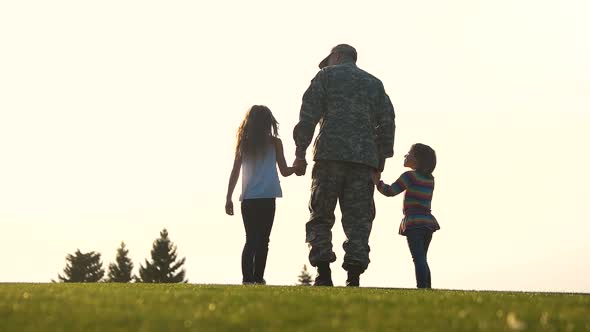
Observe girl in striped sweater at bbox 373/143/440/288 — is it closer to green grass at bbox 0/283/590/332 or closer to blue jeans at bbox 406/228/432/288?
blue jeans at bbox 406/228/432/288

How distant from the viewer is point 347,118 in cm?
1230

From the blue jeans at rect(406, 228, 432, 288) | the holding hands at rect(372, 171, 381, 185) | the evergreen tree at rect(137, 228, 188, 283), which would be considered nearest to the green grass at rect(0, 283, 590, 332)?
the blue jeans at rect(406, 228, 432, 288)

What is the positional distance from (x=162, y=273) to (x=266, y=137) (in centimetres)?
7738

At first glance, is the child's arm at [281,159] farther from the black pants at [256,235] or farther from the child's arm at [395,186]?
the child's arm at [395,186]

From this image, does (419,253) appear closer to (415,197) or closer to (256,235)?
(415,197)

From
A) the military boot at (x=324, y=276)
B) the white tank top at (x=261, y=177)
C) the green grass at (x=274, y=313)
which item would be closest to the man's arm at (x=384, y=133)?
the white tank top at (x=261, y=177)

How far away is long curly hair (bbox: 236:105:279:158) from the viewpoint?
12148 millimetres

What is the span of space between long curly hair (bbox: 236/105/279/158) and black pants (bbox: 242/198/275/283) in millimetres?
825

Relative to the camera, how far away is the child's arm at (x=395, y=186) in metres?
12.7

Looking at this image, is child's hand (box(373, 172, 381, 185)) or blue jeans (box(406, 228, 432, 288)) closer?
blue jeans (box(406, 228, 432, 288))


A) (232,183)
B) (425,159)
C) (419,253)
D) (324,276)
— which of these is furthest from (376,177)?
(232,183)

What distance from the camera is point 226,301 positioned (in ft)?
22.5

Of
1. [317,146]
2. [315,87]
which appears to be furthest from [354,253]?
[315,87]

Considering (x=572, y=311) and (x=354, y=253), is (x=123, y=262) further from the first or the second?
(x=572, y=311)
